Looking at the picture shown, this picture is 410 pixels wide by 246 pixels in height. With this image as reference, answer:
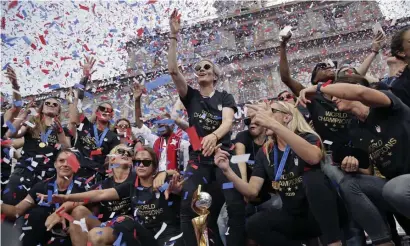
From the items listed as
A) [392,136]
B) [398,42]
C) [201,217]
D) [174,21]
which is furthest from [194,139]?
[398,42]

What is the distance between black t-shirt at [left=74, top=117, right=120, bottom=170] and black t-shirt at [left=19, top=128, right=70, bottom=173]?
39 cm

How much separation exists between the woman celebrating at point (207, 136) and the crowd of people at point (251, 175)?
12mm

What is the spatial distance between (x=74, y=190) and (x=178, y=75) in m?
2.08

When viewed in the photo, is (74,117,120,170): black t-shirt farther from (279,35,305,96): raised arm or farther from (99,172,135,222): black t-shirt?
(279,35,305,96): raised arm

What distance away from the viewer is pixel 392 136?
274 cm

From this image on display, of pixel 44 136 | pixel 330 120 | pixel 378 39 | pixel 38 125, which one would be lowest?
pixel 330 120

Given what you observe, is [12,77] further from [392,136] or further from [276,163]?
[392,136]

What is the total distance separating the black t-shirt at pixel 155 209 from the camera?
390 centimetres

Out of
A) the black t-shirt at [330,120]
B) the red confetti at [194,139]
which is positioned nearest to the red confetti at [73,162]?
the red confetti at [194,139]

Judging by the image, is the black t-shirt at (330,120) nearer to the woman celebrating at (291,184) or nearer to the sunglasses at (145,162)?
the woman celebrating at (291,184)

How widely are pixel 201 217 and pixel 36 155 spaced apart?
3.21 m

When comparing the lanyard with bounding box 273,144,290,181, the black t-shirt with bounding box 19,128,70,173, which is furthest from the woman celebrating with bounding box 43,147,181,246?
the black t-shirt with bounding box 19,128,70,173

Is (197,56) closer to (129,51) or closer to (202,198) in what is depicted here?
(129,51)

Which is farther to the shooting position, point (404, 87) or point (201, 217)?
point (404, 87)
